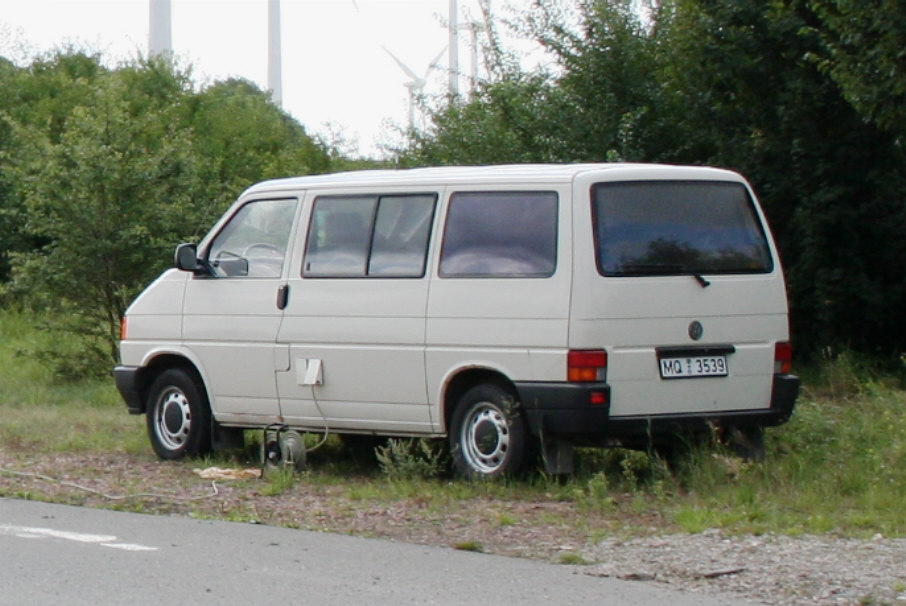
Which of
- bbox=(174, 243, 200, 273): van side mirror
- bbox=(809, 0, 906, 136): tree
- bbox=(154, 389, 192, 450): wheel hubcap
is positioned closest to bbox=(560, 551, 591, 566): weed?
bbox=(174, 243, 200, 273): van side mirror

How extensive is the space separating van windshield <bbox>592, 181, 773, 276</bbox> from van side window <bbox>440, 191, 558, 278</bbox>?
0.33m

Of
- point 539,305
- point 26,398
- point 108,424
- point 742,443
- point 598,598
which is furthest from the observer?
point 26,398

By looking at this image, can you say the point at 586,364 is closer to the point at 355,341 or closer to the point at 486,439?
the point at 486,439

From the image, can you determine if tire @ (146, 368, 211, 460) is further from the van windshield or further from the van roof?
the van windshield

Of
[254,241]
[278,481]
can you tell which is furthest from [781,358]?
[254,241]

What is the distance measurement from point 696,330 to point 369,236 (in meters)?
2.27

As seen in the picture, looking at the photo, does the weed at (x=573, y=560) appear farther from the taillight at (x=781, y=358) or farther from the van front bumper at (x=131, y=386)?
the van front bumper at (x=131, y=386)

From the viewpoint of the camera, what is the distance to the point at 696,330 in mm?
9477

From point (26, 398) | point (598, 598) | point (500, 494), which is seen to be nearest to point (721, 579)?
point (598, 598)

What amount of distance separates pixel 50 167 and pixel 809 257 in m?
8.31

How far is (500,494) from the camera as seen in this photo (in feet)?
30.9

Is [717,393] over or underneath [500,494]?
over

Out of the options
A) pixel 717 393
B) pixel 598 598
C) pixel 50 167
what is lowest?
pixel 598 598

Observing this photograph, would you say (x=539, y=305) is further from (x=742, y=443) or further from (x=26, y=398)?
(x=26, y=398)
